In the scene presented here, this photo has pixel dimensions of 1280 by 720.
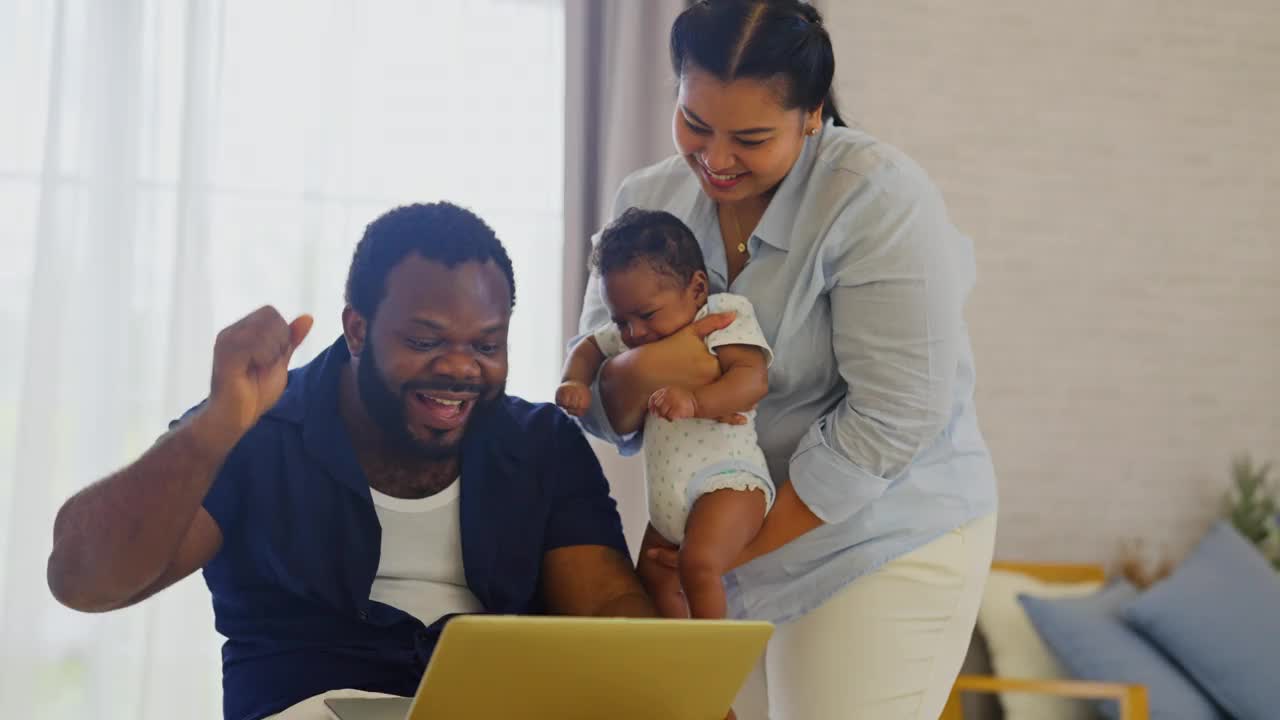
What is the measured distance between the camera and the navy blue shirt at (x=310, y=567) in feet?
5.14

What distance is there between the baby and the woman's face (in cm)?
10

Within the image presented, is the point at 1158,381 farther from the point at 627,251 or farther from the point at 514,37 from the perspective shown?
the point at 627,251

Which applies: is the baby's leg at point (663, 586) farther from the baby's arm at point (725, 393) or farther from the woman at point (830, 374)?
the baby's arm at point (725, 393)

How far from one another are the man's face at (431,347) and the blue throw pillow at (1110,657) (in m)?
1.88

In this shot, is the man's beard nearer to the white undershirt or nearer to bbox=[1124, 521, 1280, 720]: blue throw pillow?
the white undershirt

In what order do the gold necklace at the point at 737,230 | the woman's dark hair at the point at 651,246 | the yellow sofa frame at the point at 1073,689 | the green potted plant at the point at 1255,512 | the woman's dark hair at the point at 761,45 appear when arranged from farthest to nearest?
the green potted plant at the point at 1255,512 → the yellow sofa frame at the point at 1073,689 → the gold necklace at the point at 737,230 → the woman's dark hair at the point at 651,246 → the woman's dark hair at the point at 761,45

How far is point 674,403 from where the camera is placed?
1559 millimetres

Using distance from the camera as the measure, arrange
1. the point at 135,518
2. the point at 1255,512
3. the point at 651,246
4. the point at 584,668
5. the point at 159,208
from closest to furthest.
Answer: the point at 584,668 → the point at 135,518 → the point at 651,246 → the point at 159,208 → the point at 1255,512

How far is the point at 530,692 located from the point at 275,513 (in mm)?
522

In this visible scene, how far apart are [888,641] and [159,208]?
1949 millimetres

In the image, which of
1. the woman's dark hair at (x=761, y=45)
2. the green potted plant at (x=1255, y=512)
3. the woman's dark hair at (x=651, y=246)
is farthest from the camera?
the green potted plant at (x=1255, y=512)

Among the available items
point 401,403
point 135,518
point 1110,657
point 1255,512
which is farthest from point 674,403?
point 1255,512

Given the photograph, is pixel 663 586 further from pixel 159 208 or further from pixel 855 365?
pixel 159 208

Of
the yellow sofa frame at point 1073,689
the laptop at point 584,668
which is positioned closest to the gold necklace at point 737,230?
the laptop at point 584,668
